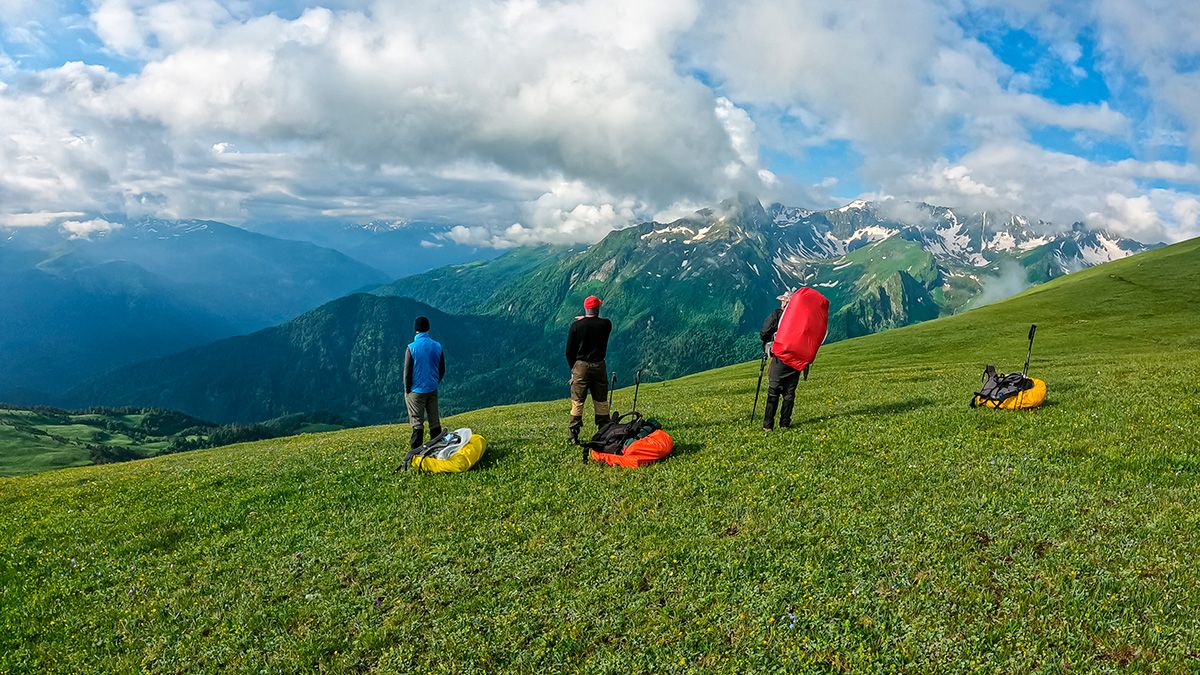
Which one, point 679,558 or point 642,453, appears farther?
point 642,453

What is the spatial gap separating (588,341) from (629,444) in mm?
3727

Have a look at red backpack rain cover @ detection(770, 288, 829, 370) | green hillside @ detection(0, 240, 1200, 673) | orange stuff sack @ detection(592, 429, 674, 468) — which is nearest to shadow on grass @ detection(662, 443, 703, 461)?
green hillside @ detection(0, 240, 1200, 673)

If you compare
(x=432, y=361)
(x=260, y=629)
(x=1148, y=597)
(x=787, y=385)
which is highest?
(x=432, y=361)

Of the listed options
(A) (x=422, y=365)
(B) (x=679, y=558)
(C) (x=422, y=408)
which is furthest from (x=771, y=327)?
(C) (x=422, y=408)

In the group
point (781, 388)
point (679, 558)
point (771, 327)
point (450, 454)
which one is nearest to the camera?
point (679, 558)

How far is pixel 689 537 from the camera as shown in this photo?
40.1ft

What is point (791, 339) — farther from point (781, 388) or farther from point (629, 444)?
point (629, 444)

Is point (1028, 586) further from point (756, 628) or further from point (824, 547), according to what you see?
point (756, 628)

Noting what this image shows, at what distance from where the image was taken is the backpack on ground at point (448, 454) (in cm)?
1830

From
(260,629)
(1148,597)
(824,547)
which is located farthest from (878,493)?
(260,629)

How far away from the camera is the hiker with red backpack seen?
18.8m

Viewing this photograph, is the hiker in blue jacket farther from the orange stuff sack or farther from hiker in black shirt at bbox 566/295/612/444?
the orange stuff sack

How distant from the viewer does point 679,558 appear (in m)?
11.5

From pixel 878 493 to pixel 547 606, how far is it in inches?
321
